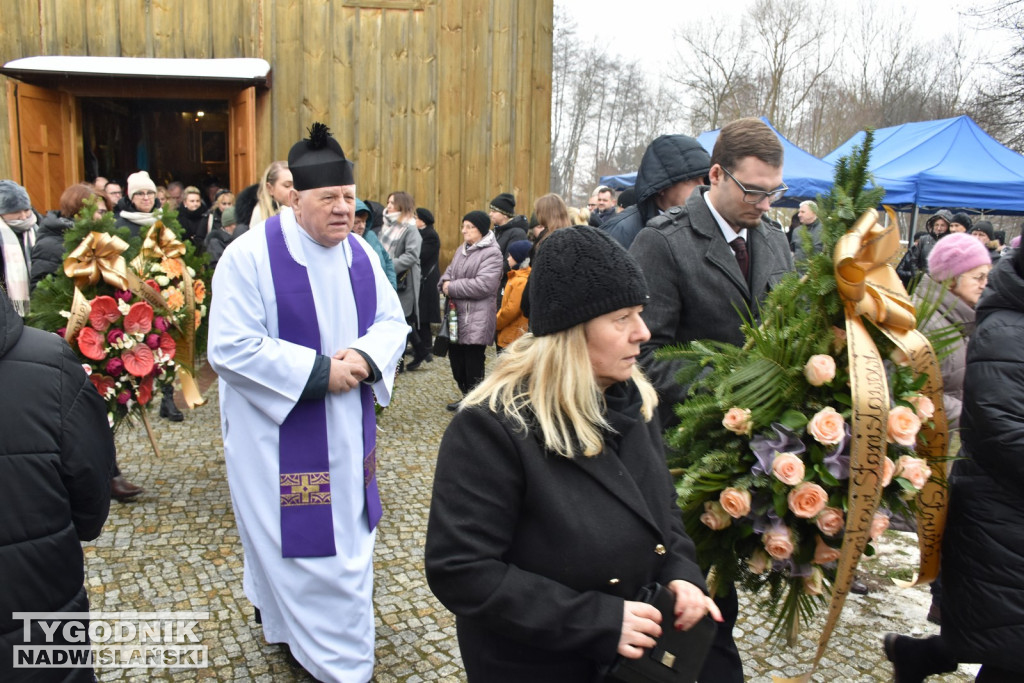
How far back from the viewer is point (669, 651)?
6.05ft

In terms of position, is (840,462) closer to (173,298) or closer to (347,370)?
(347,370)

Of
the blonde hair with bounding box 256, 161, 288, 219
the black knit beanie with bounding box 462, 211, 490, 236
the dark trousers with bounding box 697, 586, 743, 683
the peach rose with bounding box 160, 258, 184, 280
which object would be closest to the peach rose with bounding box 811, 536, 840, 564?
the dark trousers with bounding box 697, 586, 743, 683

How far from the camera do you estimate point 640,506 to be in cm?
187

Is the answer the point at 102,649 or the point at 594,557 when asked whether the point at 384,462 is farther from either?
the point at 594,557

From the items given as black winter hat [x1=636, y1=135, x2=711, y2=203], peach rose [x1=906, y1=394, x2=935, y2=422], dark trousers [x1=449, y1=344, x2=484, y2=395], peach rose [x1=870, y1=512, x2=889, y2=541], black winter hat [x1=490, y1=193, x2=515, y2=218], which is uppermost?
black winter hat [x1=636, y1=135, x2=711, y2=203]

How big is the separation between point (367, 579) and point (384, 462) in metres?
2.97

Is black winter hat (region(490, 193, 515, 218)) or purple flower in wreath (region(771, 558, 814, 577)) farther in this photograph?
black winter hat (region(490, 193, 515, 218))

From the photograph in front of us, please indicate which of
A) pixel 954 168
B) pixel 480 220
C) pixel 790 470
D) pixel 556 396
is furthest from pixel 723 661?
pixel 954 168

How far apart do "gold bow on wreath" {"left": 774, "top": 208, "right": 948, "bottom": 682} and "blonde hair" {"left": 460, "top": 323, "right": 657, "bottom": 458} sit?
0.83 m

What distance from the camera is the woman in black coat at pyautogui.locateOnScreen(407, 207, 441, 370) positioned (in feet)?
31.9

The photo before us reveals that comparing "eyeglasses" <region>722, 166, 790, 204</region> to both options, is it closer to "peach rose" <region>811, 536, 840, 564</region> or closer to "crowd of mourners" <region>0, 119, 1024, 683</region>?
"crowd of mourners" <region>0, 119, 1024, 683</region>

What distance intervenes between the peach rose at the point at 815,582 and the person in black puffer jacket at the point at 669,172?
1640 mm

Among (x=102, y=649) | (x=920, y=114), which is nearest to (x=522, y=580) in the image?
(x=102, y=649)

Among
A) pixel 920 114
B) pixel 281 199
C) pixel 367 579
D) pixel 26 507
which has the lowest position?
pixel 367 579
